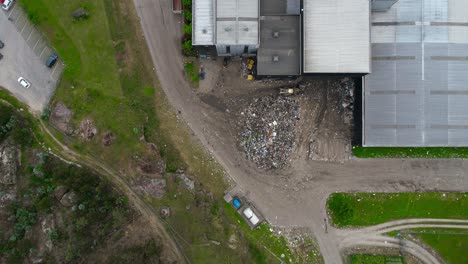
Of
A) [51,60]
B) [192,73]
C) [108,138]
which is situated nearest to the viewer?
[108,138]

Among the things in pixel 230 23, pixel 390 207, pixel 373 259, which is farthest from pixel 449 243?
pixel 230 23

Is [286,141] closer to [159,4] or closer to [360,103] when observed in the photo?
[360,103]

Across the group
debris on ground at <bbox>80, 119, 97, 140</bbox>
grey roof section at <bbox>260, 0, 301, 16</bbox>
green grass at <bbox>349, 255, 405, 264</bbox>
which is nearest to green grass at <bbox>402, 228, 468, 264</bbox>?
green grass at <bbox>349, 255, 405, 264</bbox>

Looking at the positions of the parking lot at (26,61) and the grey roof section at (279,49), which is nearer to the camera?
the grey roof section at (279,49)

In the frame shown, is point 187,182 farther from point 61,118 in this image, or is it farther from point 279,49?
point 279,49

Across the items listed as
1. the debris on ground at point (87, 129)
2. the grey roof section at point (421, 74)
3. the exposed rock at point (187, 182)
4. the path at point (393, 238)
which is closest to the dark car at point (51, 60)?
the debris on ground at point (87, 129)

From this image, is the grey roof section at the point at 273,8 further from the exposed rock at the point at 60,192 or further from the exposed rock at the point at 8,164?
the exposed rock at the point at 8,164
